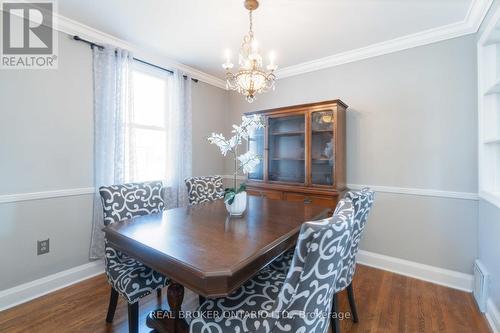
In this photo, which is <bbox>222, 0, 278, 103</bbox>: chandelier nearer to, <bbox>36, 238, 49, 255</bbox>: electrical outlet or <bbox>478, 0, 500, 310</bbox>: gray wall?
<bbox>478, 0, 500, 310</bbox>: gray wall

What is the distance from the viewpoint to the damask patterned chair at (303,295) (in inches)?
33.4

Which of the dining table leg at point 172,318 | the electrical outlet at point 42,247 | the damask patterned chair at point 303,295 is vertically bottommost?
the dining table leg at point 172,318

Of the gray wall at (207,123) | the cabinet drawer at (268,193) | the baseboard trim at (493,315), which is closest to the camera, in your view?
the baseboard trim at (493,315)

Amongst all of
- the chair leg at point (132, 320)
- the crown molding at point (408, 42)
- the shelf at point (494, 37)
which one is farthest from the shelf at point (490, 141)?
the chair leg at point (132, 320)

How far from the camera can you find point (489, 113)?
1.92m

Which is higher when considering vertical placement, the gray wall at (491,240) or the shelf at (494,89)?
the shelf at (494,89)

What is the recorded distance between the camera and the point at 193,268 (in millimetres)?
942

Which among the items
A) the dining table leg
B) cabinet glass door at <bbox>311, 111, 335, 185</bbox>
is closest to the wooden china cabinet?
cabinet glass door at <bbox>311, 111, 335, 185</bbox>

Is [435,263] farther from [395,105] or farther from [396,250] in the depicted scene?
[395,105]

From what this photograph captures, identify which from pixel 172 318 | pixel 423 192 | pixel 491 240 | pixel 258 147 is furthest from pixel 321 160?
pixel 172 318

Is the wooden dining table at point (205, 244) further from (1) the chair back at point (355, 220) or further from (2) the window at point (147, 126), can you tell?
(2) the window at point (147, 126)

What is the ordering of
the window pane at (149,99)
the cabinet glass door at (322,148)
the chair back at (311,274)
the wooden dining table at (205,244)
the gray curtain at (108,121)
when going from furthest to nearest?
the window pane at (149,99)
the cabinet glass door at (322,148)
the gray curtain at (108,121)
the wooden dining table at (205,244)
the chair back at (311,274)

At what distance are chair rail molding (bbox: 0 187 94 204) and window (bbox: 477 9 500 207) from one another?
3576 millimetres

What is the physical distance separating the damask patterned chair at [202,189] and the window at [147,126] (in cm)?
71
